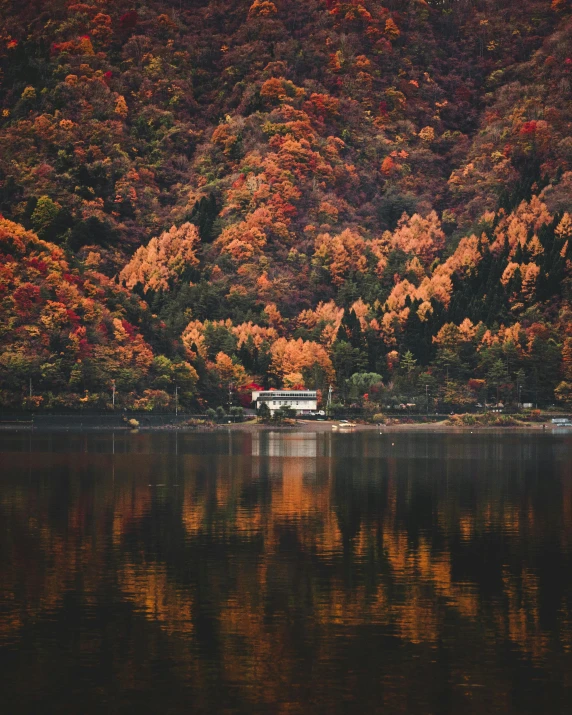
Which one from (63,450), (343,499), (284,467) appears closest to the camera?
(343,499)

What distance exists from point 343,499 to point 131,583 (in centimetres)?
2938

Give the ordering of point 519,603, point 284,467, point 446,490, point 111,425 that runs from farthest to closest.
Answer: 1. point 111,425
2. point 284,467
3. point 446,490
4. point 519,603

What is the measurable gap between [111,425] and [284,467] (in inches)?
3797

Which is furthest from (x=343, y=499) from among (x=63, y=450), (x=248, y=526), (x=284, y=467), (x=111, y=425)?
(x=111, y=425)

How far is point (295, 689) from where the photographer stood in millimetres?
30328

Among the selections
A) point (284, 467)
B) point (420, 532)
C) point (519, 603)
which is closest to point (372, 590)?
point (519, 603)

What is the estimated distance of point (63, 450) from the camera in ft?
400

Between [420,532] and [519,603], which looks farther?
[420,532]

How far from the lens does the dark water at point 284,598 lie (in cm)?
3034

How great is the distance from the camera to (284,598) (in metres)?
40.1

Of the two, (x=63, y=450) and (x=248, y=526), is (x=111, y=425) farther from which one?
(x=248, y=526)

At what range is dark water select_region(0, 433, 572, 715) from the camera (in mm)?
30344

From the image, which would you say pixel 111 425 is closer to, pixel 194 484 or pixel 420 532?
pixel 194 484

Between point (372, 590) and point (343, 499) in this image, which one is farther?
point (343, 499)
